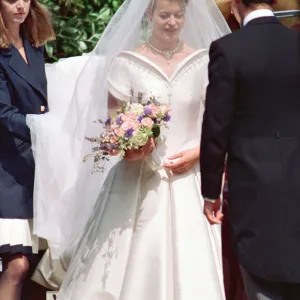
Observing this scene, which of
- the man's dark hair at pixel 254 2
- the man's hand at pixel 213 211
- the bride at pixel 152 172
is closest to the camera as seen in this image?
the man's dark hair at pixel 254 2

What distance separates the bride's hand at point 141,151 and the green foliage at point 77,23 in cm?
201

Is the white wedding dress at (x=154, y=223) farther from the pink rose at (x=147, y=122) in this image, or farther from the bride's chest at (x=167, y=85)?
the pink rose at (x=147, y=122)

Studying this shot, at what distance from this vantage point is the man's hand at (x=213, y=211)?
15.1 ft

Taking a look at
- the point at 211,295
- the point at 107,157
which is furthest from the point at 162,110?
the point at 211,295

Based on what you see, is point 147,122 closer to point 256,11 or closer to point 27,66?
point 27,66

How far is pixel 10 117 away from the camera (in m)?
5.84

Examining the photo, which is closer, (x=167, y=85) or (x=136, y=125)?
(x=136, y=125)

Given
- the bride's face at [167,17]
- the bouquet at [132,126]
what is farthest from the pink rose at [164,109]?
the bride's face at [167,17]

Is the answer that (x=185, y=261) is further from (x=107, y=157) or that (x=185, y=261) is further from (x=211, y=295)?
(x=107, y=157)

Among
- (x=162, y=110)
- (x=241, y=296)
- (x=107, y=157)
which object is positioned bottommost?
(x=241, y=296)

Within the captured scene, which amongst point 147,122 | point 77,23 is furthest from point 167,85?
point 77,23

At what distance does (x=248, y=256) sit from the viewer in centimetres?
441

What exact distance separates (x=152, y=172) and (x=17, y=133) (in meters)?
0.81

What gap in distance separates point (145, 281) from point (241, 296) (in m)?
0.65
